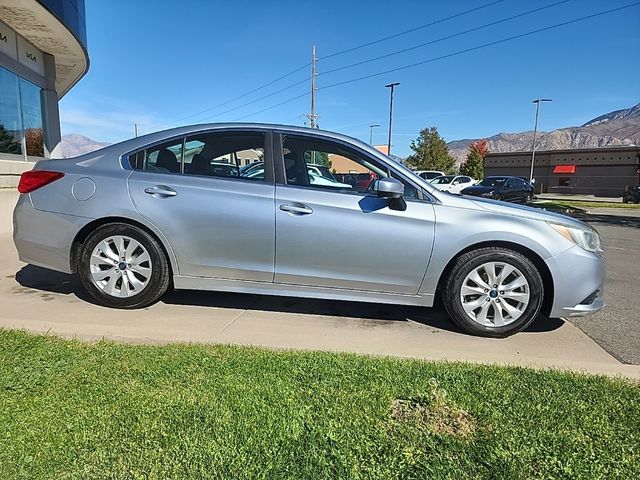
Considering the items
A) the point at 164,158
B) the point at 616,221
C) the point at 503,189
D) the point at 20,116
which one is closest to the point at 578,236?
the point at 164,158

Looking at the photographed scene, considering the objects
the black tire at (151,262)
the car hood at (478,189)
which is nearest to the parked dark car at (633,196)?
the car hood at (478,189)

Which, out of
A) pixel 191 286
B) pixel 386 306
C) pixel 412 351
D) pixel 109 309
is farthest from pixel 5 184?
pixel 412 351

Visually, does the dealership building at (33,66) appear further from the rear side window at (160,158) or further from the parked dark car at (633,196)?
the parked dark car at (633,196)

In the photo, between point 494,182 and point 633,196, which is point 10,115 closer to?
point 494,182

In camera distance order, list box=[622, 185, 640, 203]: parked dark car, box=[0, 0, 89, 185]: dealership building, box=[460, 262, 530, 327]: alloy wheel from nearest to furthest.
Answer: box=[460, 262, 530, 327]: alloy wheel
box=[0, 0, 89, 185]: dealership building
box=[622, 185, 640, 203]: parked dark car

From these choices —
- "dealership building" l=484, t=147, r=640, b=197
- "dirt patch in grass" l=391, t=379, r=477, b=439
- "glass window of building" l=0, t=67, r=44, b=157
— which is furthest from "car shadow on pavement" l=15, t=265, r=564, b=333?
"dealership building" l=484, t=147, r=640, b=197

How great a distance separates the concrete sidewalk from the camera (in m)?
3.21

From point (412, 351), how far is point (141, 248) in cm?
246

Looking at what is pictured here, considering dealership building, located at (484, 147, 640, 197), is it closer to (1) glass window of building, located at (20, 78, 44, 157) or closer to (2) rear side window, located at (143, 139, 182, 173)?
(1) glass window of building, located at (20, 78, 44, 157)

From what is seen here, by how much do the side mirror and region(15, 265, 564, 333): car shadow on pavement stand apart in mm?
1185

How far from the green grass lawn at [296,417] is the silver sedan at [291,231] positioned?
2.72 feet

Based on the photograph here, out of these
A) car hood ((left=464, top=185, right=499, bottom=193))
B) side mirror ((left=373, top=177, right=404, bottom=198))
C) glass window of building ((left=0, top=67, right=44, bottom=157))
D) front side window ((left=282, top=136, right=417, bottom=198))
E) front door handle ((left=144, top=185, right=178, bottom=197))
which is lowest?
car hood ((left=464, top=185, right=499, bottom=193))

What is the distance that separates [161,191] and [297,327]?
167 centimetres

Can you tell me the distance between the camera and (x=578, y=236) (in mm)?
3541
